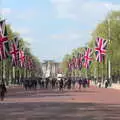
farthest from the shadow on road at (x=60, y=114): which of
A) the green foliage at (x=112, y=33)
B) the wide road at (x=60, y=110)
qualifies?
the green foliage at (x=112, y=33)

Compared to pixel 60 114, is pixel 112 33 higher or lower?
higher

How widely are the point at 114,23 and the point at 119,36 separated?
273 centimetres

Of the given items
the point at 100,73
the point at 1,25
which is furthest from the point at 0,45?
the point at 100,73

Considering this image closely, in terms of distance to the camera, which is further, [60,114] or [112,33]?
[112,33]

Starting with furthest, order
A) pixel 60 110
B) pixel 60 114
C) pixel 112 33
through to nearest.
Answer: pixel 112 33, pixel 60 110, pixel 60 114

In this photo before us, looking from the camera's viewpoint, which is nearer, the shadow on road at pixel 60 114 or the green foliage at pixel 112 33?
the shadow on road at pixel 60 114

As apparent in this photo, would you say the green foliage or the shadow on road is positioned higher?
the green foliage

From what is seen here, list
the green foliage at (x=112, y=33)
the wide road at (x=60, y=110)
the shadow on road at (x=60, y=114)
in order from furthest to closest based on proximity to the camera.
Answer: the green foliage at (x=112, y=33) → the wide road at (x=60, y=110) → the shadow on road at (x=60, y=114)

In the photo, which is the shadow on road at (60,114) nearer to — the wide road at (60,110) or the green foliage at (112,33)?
the wide road at (60,110)

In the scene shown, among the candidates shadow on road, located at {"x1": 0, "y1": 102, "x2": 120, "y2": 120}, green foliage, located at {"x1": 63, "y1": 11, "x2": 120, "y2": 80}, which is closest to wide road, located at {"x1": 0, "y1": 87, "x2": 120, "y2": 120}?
shadow on road, located at {"x1": 0, "y1": 102, "x2": 120, "y2": 120}

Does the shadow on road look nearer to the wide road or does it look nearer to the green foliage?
the wide road

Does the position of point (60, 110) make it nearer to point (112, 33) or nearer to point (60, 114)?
point (60, 114)

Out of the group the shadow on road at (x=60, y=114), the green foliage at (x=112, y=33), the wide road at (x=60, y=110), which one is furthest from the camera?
the green foliage at (x=112, y=33)

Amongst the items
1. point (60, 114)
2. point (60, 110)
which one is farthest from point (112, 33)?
point (60, 114)
